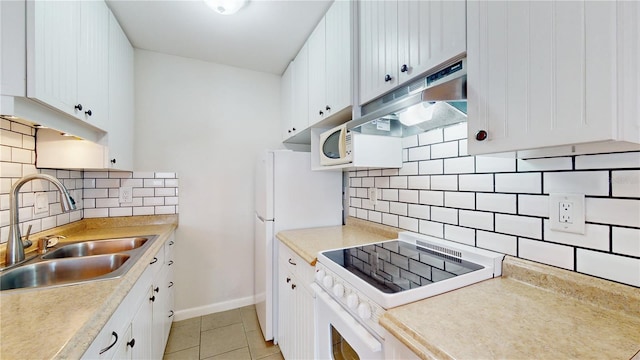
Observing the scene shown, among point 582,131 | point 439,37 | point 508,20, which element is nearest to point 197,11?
point 439,37

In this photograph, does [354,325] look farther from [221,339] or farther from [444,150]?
[221,339]

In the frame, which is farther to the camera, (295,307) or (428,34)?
(295,307)

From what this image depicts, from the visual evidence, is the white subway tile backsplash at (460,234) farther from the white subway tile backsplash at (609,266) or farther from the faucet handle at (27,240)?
the faucet handle at (27,240)

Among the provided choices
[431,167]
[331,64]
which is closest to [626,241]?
[431,167]

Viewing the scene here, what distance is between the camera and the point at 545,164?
0.91 metres

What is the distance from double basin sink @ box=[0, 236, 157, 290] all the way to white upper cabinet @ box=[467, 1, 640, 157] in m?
1.50

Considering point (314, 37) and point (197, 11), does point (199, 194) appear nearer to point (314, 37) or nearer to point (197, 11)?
point (197, 11)

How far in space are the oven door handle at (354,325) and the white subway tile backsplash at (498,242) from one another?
0.67 m

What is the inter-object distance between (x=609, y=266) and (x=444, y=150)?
0.72m

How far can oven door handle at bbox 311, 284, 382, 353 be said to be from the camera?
2.56 ft

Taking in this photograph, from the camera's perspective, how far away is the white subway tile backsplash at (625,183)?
28.3 inches

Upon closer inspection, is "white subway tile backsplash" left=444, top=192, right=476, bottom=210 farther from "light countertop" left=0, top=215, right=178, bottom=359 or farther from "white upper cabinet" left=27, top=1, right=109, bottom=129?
"white upper cabinet" left=27, top=1, right=109, bottom=129

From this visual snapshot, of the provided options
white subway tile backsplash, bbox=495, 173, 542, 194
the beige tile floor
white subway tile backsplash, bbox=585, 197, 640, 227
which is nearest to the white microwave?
white subway tile backsplash, bbox=495, 173, 542, 194

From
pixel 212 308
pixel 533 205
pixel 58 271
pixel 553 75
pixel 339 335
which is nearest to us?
pixel 553 75
